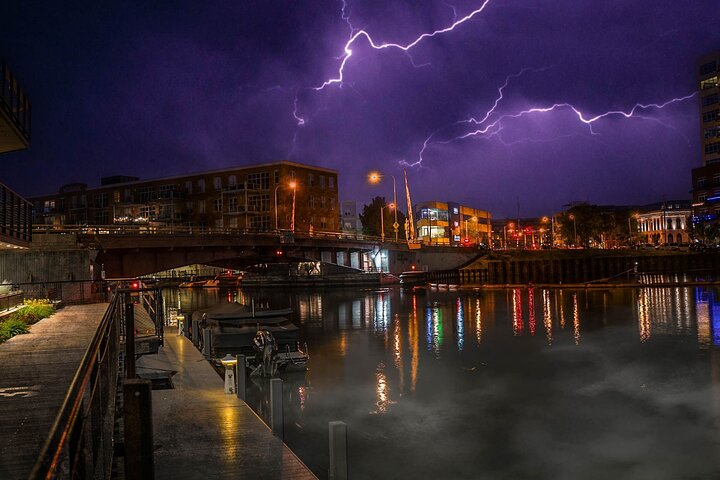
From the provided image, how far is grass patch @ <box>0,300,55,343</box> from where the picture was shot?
15169 mm

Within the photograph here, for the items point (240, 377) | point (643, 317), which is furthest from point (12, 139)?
point (643, 317)

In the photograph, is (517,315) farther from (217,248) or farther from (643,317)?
(217,248)

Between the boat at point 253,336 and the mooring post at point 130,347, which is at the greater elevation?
the mooring post at point 130,347

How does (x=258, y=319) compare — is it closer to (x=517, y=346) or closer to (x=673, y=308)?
(x=517, y=346)

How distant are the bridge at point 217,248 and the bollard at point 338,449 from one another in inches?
1007

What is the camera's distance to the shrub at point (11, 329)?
1470cm

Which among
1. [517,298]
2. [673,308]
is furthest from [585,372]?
[517,298]

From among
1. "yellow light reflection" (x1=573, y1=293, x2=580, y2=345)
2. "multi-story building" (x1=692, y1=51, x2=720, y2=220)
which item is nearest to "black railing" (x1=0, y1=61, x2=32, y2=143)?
"yellow light reflection" (x1=573, y1=293, x2=580, y2=345)

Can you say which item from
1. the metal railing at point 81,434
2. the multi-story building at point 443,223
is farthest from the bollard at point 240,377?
the multi-story building at point 443,223

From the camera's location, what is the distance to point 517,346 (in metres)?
33.5

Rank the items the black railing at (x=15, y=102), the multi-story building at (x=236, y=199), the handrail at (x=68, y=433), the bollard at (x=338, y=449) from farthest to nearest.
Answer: the multi-story building at (x=236, y=199) → the black railing at (x=15, y=102) → the bollard at (x=338, y=449) → the handrail at (x=68, y=433)

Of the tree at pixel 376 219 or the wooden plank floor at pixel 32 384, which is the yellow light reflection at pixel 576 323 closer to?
the wooden plank floor at pixel 32 384

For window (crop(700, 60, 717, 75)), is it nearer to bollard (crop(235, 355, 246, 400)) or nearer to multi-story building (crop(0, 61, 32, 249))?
multi-story building (crop(0, 61, 32, 249))

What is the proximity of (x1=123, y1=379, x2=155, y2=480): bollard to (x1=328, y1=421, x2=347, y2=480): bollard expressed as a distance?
5646 millimetres
